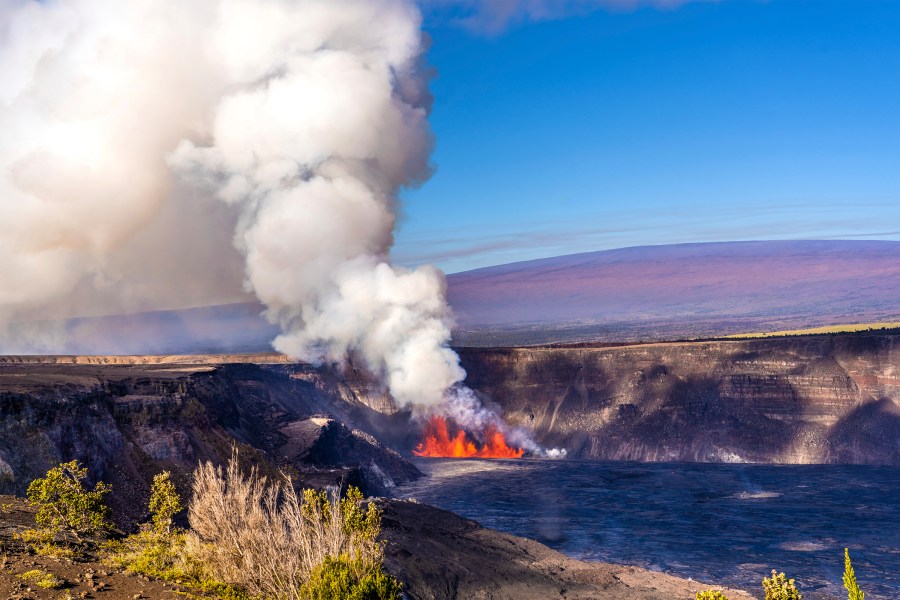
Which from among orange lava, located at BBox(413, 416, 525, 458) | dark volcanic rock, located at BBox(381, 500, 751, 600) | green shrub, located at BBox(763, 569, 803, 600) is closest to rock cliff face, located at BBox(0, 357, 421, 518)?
dark volcanic rock, located at BBox(381, 500, 751, 600)

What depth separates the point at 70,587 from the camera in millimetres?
23797

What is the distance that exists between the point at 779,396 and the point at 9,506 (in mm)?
78138

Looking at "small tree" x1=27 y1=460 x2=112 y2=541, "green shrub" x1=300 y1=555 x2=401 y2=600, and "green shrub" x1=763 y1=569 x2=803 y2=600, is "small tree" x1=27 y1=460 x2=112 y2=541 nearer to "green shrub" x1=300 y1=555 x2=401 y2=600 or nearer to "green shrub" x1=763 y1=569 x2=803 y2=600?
"green shrub" x1=300 y1=555 x2=401 y2=600

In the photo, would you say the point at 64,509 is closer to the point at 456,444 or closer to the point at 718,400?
the point at 456,444

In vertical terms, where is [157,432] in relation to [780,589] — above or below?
above

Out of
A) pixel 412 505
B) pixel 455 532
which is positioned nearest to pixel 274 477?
pixel 412 505

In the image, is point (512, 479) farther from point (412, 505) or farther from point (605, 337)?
point (605, 337)

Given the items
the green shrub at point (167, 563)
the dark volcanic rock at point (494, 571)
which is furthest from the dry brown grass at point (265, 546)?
the dark volcanic rock at point (494, 571)

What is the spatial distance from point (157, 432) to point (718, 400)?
62.5 m

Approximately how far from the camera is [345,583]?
21.9 meters

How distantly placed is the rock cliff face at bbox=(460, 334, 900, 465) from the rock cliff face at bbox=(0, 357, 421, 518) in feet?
83.5

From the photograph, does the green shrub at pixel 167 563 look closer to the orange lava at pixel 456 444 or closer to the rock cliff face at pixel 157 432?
the rock cliff face at pixel 157 432

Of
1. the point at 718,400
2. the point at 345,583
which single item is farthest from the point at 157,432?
the point at 718,400

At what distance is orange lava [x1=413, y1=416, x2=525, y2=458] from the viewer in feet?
326
